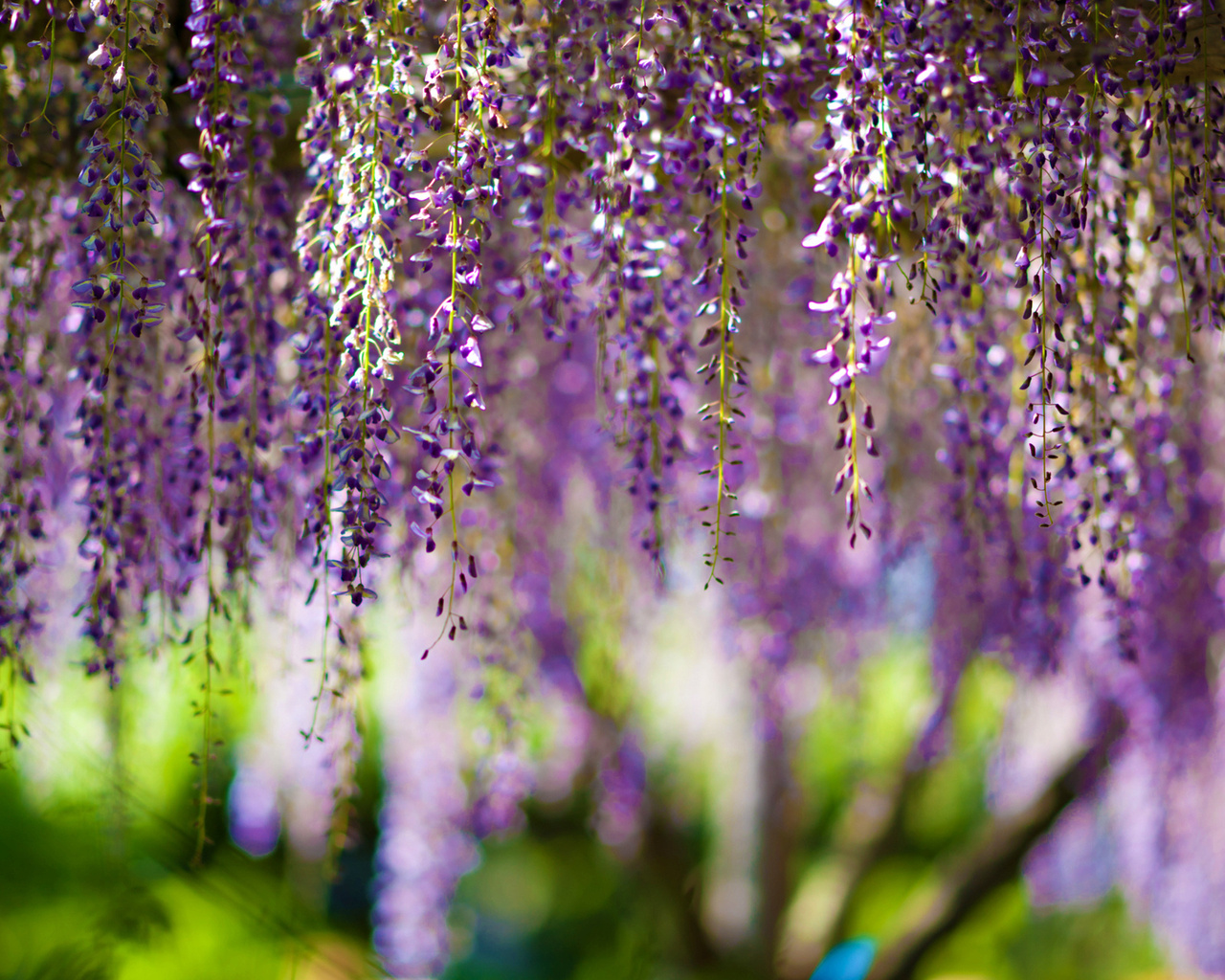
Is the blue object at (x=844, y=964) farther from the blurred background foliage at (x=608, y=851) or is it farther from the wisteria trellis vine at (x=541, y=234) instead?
the wisteria trellis vine at (x=541, y=234)

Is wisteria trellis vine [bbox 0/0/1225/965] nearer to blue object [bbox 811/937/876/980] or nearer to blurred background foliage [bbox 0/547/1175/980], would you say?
blurred background foliage [bbox 0/547/1175/980]

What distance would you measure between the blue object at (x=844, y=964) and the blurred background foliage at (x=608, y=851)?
2.3 inches

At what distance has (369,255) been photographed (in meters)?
1.18

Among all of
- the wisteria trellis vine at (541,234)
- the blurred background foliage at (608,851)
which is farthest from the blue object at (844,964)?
the wisteria trellis vine at (541,234)

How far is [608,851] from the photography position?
13.4 ft

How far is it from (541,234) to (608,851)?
3175mm

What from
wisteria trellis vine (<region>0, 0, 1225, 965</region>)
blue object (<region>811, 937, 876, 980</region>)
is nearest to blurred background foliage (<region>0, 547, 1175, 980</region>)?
blue object (<region>811, 937, 876, 980</region>)

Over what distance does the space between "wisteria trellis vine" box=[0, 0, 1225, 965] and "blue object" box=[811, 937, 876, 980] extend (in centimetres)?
210

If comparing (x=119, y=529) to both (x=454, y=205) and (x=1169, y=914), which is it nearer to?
(x=454, y=205)

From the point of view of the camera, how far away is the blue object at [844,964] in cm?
371

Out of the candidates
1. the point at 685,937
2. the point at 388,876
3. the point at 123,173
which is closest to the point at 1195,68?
the point at 123,173

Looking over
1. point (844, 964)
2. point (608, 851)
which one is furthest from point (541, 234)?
point (844, 964)

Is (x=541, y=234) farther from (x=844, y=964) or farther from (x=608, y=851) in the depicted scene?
(x=844, y=964)

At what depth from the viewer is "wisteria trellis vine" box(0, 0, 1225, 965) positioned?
3.97 ft
